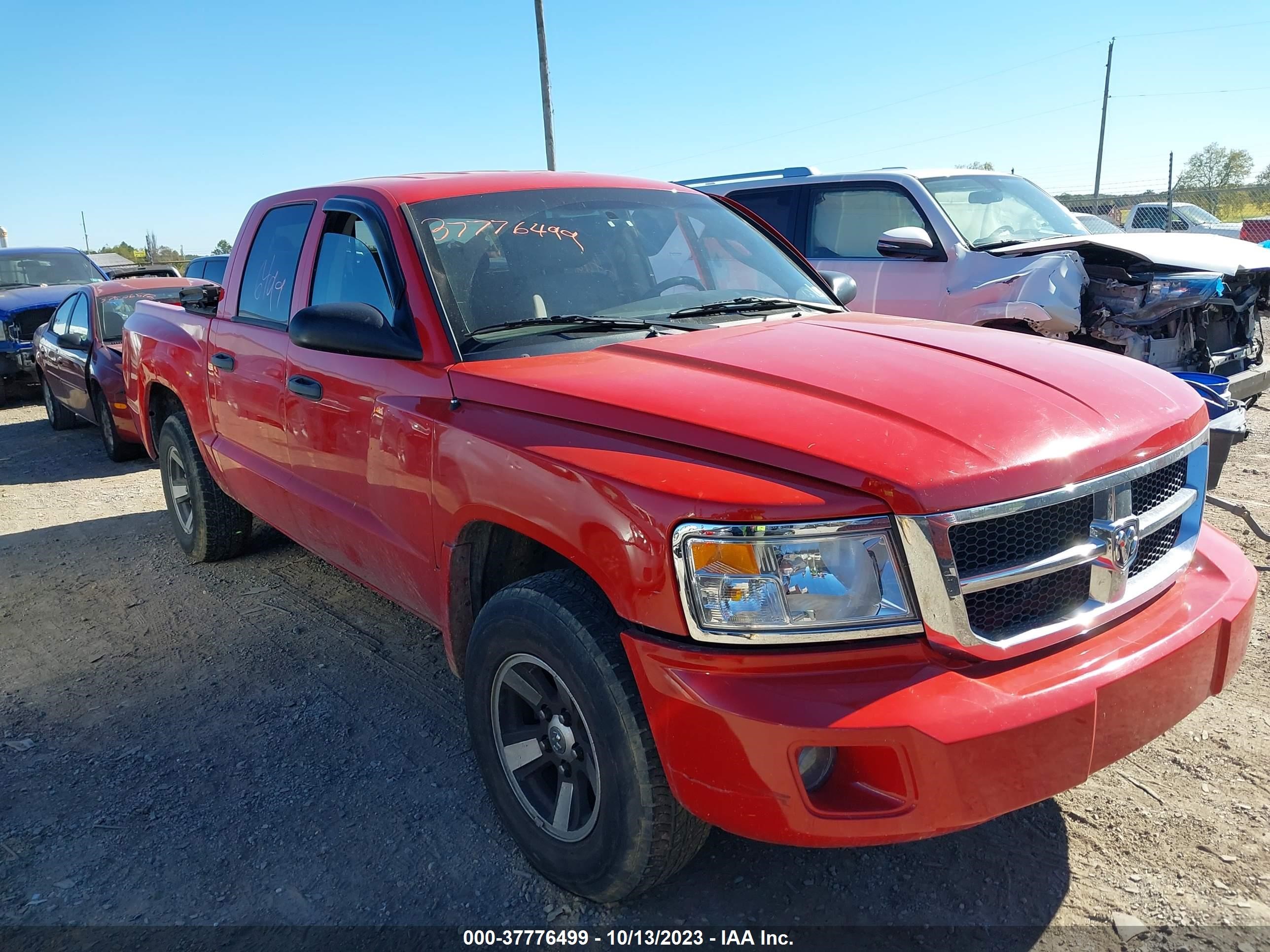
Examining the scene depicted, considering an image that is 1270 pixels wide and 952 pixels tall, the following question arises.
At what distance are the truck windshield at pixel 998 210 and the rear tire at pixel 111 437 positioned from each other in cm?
691

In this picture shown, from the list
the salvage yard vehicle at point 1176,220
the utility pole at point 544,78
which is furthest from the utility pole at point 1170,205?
the utility pole at point 544,78

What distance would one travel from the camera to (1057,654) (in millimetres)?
2029

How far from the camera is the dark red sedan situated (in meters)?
8.09

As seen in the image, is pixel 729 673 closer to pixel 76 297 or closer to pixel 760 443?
pixel 760 443

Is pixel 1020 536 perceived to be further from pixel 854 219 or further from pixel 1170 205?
pixel 1170 205

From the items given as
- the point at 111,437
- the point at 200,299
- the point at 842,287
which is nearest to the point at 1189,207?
the point at 842,287

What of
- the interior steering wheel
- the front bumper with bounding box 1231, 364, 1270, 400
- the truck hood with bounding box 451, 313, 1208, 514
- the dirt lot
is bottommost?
the dirt lot

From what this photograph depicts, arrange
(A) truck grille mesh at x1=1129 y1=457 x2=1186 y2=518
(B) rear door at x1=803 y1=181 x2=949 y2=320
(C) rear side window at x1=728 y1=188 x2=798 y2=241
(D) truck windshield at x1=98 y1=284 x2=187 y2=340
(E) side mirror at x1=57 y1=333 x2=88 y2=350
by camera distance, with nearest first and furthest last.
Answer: (A) truck grille mesh at x1=1129 y1=457 x2=1186 y2=518 → (B) rear door at x1=803 y1=181 x2=949 y2=320 → (C) rear side window at x1=728 y1=188 x2=798 y2=241 → (D) truck windshield at x1=98 y1=284 x2=187 y2=340 → (E) side mirror at x1=57 y1=333 x2=88 y2=350

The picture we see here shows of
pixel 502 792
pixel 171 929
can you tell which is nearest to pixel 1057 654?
pixel 502 792

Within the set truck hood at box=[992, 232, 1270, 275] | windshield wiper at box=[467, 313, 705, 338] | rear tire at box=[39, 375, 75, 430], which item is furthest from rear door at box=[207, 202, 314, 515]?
rear tire at box=[39, 375, 75, 430]

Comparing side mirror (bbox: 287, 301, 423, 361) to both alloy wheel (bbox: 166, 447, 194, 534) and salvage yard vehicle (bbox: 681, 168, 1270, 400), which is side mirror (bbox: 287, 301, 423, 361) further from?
salvage yard vehicle (bbox: 681, 168, 1270, 400)

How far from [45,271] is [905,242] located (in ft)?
39.9

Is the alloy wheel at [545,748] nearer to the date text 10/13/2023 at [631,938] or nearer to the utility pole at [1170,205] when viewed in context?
the date text 10/13/2023 at [631,938]

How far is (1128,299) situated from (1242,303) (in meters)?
0.96
